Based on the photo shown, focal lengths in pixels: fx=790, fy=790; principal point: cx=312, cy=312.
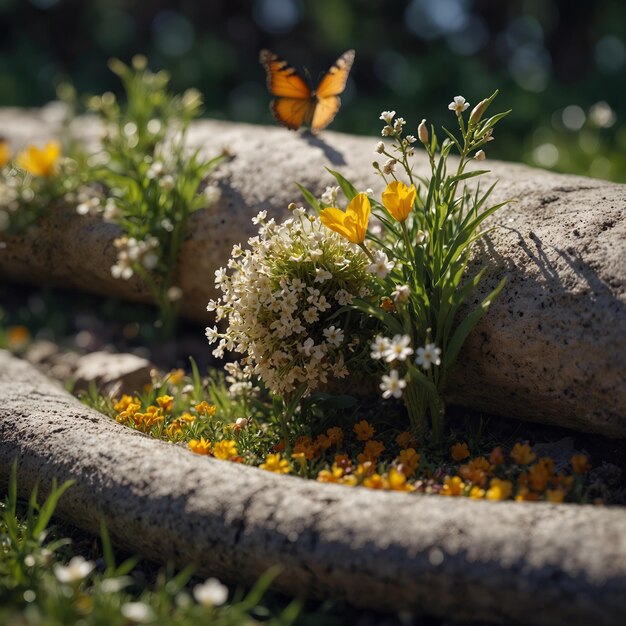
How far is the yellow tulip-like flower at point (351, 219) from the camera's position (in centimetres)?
290

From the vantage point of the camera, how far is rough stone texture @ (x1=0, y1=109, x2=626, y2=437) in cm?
Answer: 283

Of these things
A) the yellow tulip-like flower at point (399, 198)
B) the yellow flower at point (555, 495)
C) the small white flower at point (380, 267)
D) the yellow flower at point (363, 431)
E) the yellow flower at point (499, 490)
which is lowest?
the yellow flower at point (363, 431)

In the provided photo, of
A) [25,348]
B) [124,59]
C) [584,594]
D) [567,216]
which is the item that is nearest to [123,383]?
[25,348]

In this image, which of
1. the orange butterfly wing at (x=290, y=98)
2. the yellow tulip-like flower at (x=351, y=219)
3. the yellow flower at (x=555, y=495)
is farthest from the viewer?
the orange butterfly wing at (x=290, y=98)

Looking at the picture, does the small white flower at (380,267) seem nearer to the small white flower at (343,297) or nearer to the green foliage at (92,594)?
the small white flower at (343,297)

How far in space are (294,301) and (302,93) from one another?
1.94 meters

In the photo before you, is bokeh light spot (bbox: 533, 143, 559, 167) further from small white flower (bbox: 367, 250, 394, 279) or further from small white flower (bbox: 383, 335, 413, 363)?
small white flower (bbox: 383, 335, 413, 363)

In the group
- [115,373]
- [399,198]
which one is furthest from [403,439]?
[115,373]

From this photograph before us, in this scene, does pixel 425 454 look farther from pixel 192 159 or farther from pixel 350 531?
pixel 192 159

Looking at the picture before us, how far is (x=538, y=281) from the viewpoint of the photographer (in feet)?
9.91

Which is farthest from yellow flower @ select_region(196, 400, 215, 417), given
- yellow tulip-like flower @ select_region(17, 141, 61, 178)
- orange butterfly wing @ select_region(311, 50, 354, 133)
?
yellow tulip-like flower @ select_region(17, 141, 61, 178)

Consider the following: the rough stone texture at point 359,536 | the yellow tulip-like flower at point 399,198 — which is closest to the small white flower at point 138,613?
the rough stone texture at point 359,536

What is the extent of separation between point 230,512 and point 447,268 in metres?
1.24

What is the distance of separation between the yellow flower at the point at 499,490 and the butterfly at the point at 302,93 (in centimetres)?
241
